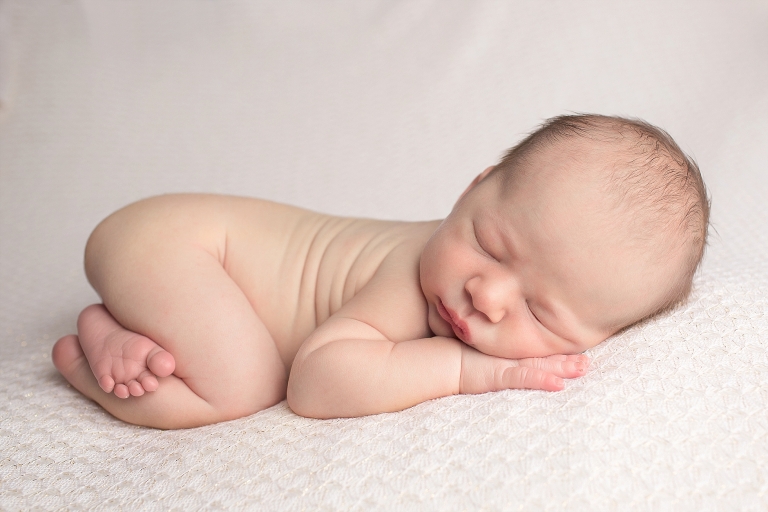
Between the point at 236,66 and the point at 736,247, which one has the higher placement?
the point at 236,66

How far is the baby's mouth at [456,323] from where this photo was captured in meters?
1.08

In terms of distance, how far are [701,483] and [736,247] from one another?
79 cm

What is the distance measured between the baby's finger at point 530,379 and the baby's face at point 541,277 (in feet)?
0.15

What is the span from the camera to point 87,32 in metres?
2.36

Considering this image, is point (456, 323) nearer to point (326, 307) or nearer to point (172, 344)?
point (326, 307)

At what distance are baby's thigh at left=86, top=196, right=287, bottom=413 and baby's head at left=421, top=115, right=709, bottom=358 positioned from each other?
0.34 meters

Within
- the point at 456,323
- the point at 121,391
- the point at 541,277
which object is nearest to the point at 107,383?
the point at 121,391

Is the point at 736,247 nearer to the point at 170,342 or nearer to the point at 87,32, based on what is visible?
the point at 170,342

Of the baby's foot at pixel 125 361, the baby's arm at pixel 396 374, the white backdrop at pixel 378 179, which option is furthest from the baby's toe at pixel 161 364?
the baby's arm at pixel 396 374

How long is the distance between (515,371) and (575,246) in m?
0.20

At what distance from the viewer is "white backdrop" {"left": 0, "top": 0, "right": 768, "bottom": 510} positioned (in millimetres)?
875

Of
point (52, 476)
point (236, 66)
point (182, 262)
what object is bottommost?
point (52, 476)

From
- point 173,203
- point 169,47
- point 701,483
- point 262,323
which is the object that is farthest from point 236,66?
A: point 701,483

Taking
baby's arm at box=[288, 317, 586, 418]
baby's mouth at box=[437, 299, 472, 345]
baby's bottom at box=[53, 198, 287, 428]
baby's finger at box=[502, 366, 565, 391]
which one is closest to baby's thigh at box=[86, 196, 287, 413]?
baby's bottom at box=[53, 198, 287, 428]
